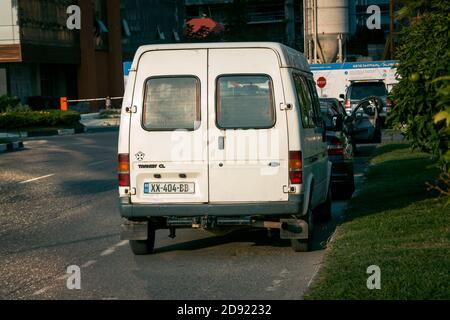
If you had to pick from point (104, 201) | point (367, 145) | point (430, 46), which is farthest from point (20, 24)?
point (430, 46)

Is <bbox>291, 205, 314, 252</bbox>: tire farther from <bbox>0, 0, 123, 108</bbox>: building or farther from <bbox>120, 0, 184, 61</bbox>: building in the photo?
<bbox>120, 0, 184, 61</bbox>: building

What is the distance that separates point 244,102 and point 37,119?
109ft

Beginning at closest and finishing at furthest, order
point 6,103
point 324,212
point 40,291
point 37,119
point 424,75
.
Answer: point 40,291 < point 424,75 < point 324,212 < point 37,119 < point 6,103

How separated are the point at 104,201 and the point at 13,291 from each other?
24.1 feet

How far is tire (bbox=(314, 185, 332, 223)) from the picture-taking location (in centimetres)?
1304

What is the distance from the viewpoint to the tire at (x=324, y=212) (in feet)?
42.8

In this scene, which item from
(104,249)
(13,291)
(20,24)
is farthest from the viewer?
(20,24)

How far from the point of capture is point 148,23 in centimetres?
7712

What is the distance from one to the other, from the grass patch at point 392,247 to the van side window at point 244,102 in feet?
5.21

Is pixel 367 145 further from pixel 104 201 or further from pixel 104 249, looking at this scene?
pixel 104 249

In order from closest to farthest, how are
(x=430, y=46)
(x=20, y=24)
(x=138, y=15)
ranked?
1. (x=430, y=46)
2. (x=20, y=24)
3. (x=138, y=15)

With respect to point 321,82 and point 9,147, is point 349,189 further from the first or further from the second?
point 321,82

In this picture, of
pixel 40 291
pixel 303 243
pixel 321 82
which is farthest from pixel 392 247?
pixel 321 82

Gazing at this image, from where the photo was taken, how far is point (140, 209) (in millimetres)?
10289
